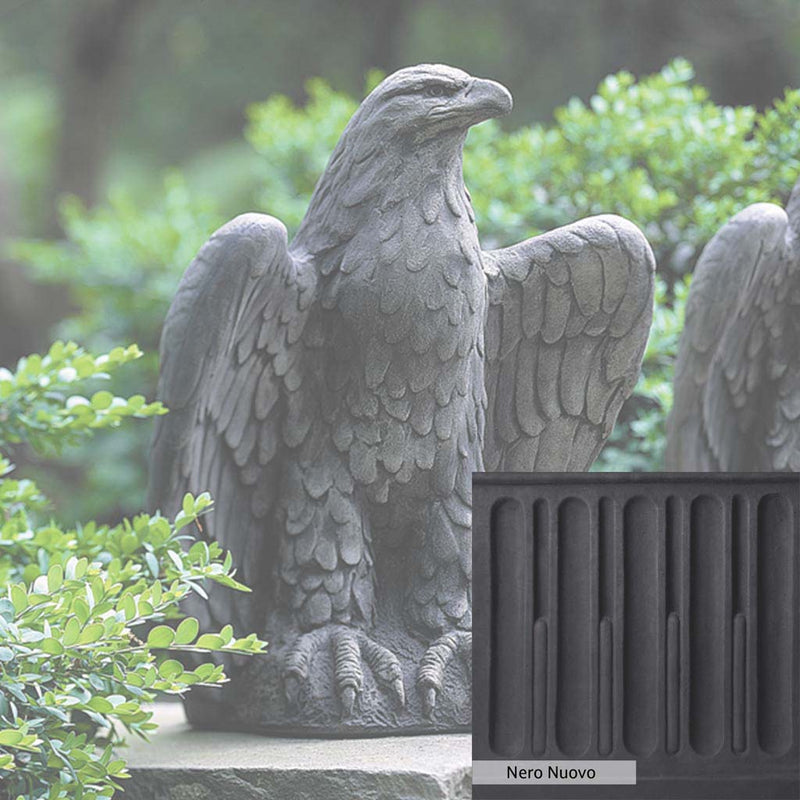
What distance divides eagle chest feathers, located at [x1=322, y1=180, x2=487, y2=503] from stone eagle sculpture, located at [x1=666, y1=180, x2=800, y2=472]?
0.38 m

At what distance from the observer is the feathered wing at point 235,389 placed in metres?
1.46

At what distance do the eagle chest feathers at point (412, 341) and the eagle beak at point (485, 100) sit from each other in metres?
0.09

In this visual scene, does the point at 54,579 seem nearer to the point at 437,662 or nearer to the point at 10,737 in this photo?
the point at 10,737

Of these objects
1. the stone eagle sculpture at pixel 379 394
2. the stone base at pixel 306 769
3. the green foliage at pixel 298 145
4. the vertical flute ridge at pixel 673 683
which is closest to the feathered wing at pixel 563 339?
the stone eagle sculpture at pixel 379 394

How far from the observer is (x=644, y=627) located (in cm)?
113

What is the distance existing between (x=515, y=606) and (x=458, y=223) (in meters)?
0.55

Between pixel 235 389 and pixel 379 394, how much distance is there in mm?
174

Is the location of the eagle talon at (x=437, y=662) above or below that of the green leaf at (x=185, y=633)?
below

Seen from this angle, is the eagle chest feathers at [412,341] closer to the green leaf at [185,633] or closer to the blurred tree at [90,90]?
the green leaf at [185,633]

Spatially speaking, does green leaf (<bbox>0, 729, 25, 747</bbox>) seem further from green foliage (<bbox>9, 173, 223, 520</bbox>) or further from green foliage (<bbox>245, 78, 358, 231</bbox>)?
green foliage (<bbox>9, 173, 223, 520</bbox>)

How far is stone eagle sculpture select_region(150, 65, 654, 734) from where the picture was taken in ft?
4.83

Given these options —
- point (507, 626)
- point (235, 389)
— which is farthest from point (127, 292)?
point (507, 626)

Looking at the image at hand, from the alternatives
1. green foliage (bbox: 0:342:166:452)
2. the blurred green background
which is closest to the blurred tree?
the blurred green background

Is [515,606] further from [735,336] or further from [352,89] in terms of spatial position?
[352,89]
